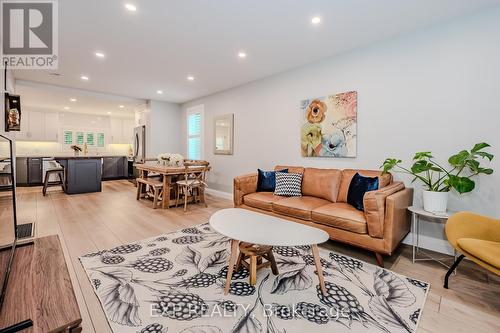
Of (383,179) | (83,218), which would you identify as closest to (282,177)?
(383,179)

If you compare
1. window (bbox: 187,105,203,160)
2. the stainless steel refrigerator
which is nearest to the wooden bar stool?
window (bbox: 187,105,203,160)

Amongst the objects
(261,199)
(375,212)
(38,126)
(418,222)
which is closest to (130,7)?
(261,199)

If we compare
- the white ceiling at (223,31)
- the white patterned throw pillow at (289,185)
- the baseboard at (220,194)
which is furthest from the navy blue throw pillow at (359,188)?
the baseboard at (220,194)

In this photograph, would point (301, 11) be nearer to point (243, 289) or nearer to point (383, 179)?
point (383, 179)

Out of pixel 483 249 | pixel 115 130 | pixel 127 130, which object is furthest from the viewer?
pixel 127 130

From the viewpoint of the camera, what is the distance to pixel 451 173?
2629mm

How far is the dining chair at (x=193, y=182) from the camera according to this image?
4449mm

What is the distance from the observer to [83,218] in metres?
3.81

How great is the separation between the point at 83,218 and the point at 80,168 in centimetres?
271

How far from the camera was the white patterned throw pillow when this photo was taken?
352cm

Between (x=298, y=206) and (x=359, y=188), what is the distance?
0.75m

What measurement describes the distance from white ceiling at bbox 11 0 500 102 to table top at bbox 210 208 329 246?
2.14 m

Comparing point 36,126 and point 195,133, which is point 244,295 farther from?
point 36,126

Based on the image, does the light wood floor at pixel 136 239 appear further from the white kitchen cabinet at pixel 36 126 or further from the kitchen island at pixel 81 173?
the white kitchen cabinet at pixel 36 126
